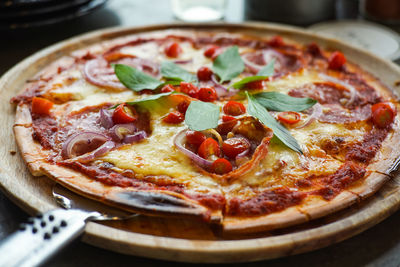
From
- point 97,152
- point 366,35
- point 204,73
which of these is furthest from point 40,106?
point 366,35

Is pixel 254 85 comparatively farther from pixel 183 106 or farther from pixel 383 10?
pixel 383 10

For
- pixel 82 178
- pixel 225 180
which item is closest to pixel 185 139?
pixel 225 180

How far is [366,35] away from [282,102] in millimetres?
2682

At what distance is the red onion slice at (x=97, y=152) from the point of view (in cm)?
311

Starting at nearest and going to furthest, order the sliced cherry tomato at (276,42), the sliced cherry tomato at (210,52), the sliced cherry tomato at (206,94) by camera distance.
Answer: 1. the sliced cherry tomato at (206,94)
2. the sliced cherry tomato at (210,52)
3. the sliced cherry tomato at (276,42)

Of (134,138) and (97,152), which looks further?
(134,138)

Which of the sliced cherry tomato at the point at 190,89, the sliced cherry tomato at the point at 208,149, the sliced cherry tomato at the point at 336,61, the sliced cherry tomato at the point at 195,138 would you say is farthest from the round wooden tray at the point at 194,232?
the sliced cherry tomato at the point at 336,61

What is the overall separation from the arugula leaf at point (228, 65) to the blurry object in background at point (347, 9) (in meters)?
2.82

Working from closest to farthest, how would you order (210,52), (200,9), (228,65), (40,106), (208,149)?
(208,149) < (40,106) < (228,65) < (210,52) < (200,9)

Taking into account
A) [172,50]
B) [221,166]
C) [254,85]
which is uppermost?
[172,50]

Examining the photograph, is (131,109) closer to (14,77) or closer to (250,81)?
(250,81)

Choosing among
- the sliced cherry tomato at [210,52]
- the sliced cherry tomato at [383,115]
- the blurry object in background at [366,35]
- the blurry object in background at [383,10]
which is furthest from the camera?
→ the blurry object in background at [383,10]

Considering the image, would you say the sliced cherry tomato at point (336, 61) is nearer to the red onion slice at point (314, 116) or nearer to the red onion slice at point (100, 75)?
the red onion slice at point (314, 116)

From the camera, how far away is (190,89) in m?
3.79
